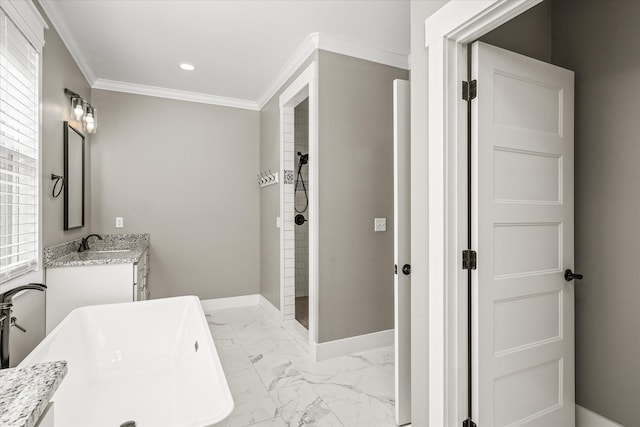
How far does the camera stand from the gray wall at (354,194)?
2.84 metres

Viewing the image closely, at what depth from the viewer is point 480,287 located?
1.54 meters

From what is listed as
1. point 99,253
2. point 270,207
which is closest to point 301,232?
point 270,207

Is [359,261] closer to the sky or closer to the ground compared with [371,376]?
closer to the sky

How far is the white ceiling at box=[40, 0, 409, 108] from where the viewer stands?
2379 millimetres

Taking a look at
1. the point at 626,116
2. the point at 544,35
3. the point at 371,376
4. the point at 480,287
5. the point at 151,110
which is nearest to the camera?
the point at 480,287

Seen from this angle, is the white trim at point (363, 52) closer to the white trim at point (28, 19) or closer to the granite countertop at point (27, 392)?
the white trim at point (28, 19)

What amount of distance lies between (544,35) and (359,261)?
2.03 metres

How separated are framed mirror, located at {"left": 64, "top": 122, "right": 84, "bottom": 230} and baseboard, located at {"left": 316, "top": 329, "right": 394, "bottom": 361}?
232cm

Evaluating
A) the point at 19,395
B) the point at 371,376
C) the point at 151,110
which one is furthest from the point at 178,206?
the point at 19,395

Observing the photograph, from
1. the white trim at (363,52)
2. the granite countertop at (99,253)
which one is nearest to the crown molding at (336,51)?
the white trim at (363,52)

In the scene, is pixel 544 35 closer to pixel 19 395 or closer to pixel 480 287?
pixel 480 287

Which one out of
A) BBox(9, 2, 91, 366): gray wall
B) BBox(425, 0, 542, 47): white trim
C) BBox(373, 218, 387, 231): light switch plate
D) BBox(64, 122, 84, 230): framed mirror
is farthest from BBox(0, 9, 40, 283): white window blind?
BBox(373, 218, 387, 231): light switch plate

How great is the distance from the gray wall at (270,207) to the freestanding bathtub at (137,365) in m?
1.42

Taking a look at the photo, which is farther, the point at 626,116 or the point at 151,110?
the point at 151,110
